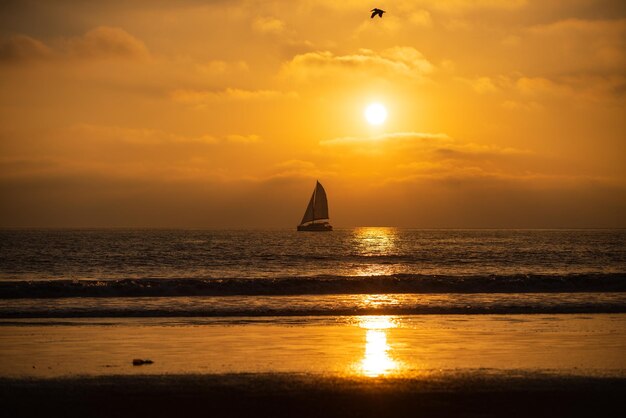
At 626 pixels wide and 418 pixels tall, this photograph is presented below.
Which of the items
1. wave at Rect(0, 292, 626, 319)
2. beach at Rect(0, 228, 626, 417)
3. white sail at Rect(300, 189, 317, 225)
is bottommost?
wave at Rect(0, 292, 626, 319)

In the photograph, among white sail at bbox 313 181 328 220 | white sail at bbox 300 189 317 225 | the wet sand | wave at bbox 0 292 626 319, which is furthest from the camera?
white sail at bbox 300 189 317 225

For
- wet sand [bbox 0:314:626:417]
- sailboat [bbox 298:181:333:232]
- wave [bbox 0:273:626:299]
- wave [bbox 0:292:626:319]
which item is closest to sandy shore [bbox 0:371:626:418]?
wet sand [bbox 0:314:626:417]

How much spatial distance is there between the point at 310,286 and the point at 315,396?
88.7 ft

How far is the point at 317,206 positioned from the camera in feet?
606

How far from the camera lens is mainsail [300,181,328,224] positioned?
7078 inches

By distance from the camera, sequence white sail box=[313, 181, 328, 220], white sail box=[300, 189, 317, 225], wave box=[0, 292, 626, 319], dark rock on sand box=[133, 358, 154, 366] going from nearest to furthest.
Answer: dark rock on sand box=[133, 358, 154, 366], wave box=[0, 292, 626, 319], white sail box=[313, 181, 328, 220], white sail box=[300, 189, 317, 225]

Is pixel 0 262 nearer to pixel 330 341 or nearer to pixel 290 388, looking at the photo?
pixel 330 341

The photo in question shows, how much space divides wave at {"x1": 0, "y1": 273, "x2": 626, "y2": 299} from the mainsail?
135 meters

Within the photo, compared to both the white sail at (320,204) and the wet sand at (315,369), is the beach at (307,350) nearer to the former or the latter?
the wet sand at (315,369)

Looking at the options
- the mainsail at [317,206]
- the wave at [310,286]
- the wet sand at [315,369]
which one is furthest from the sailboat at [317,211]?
the wet sand at [315,369]

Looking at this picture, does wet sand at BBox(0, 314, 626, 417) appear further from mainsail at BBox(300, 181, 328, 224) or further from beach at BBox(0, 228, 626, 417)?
mainsail at BBox(300, 181, 328, 224)

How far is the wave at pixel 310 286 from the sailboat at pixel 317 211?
5334 inches

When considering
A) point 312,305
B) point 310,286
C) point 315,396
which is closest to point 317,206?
point 310,286

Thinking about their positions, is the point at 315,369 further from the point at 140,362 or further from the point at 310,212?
the point at 310,212
